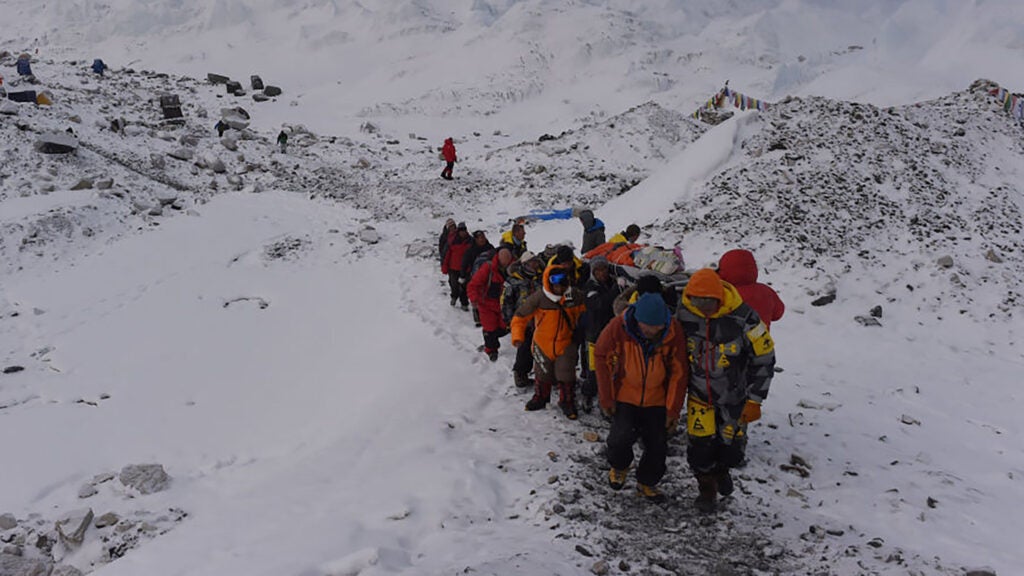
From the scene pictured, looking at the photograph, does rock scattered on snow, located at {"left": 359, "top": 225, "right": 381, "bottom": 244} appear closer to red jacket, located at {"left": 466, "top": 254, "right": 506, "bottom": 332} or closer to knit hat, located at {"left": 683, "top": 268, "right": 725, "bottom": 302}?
red jacket, located at {"left": 466, "top": 254, "right": 506, "bottom": 332}

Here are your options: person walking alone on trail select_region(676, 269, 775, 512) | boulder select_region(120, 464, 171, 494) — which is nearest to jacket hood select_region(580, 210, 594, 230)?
person walking alone on trail select_region(676, 269, 775, 512)

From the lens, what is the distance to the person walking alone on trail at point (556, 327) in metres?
5.82

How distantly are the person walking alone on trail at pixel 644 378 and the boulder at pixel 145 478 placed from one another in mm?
4409

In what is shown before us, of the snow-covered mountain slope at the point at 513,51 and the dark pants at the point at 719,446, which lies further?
the snow-covered mountain slope at the point at 513,51

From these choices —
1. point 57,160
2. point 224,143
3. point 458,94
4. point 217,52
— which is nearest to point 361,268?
point 57,160

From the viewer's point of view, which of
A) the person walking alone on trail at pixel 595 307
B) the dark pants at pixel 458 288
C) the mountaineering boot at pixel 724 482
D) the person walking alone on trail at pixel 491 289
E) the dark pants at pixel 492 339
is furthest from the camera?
the dark pants at pixel 458 288

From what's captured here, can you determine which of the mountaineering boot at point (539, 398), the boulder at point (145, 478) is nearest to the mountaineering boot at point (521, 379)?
the mountaineering boot at point (539, 398)

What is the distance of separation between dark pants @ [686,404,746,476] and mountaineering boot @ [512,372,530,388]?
9.37 feet

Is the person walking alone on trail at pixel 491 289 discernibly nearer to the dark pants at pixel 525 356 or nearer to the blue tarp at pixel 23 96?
the dark pants at pixel 525 356

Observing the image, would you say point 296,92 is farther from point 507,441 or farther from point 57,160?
point 507,441

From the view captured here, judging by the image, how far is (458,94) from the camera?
3872 centimetres

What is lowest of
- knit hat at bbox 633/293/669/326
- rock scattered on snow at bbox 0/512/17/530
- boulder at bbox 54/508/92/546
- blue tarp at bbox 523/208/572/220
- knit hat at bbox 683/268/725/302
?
rock scattered on snow at bbox 0/512/17/530

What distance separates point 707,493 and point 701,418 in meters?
0.66

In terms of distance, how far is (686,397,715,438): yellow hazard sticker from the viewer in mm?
4398
